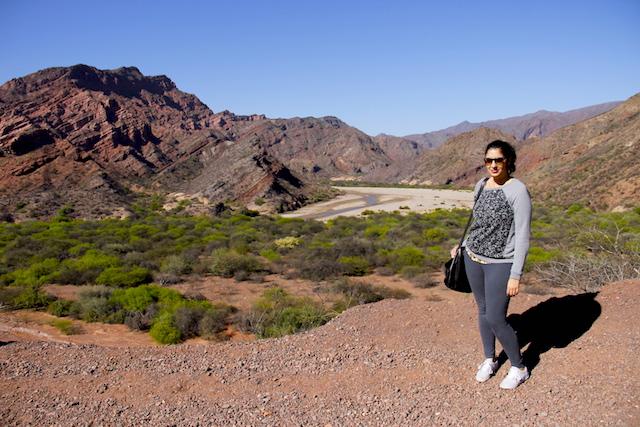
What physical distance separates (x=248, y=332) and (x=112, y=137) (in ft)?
232

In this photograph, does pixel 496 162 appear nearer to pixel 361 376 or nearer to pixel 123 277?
pixel 361 376

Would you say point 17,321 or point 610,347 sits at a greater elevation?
point 610,347

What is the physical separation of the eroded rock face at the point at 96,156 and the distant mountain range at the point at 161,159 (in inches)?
6.5

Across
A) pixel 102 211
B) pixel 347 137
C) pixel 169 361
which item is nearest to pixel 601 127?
pixel 102 211

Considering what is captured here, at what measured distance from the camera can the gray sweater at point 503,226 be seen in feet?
12.2

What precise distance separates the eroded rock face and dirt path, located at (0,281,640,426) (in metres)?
39.6

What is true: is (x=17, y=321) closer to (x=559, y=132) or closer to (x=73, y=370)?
(x=73, y=370)

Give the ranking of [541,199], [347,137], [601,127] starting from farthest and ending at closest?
[347,137]
[601,127]
[541,199]

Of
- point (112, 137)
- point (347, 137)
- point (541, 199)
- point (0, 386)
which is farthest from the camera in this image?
point (347, 137)

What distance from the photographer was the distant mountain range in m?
44.2

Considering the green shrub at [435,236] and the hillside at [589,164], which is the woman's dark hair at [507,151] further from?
the hillside at [589,164]

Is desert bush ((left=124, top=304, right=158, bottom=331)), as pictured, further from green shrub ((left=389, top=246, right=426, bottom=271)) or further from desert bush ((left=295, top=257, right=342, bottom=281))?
green shrub ((left=389, top=246, right=426, bottom=271))

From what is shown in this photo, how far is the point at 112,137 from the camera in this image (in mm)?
71875

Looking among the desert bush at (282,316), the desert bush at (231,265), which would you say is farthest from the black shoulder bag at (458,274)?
the desert bush at (231,265)
